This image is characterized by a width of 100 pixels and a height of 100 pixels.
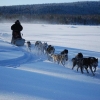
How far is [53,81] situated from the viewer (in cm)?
668

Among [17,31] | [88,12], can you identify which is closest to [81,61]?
[17,31]

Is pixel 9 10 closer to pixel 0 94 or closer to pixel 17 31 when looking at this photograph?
pixel 17 31

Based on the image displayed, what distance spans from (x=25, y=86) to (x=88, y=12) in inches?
4436

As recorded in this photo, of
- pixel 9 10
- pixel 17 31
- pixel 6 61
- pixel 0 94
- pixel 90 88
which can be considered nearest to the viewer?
pixel 0 94

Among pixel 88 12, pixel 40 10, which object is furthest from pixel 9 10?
pixel 88 12

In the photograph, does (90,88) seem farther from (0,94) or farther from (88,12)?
(88,12)

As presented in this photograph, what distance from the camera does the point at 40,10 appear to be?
117938mm

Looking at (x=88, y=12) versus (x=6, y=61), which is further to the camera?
(x=88, y=12)

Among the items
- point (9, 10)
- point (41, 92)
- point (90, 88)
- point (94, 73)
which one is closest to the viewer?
point (41, 92)

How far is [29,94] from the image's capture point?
541cm

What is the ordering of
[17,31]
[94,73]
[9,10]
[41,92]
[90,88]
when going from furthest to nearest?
[9,10] → [17,31] → [94,73] → [90,88] → [41,92]

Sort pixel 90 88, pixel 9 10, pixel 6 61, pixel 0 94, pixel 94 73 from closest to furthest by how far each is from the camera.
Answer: pixel 0 94
pixel 90 88
pixel 94 73
pixel 6 61
pixel 9 10

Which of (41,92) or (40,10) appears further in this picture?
(40,10)

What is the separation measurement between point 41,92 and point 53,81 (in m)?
1.11
